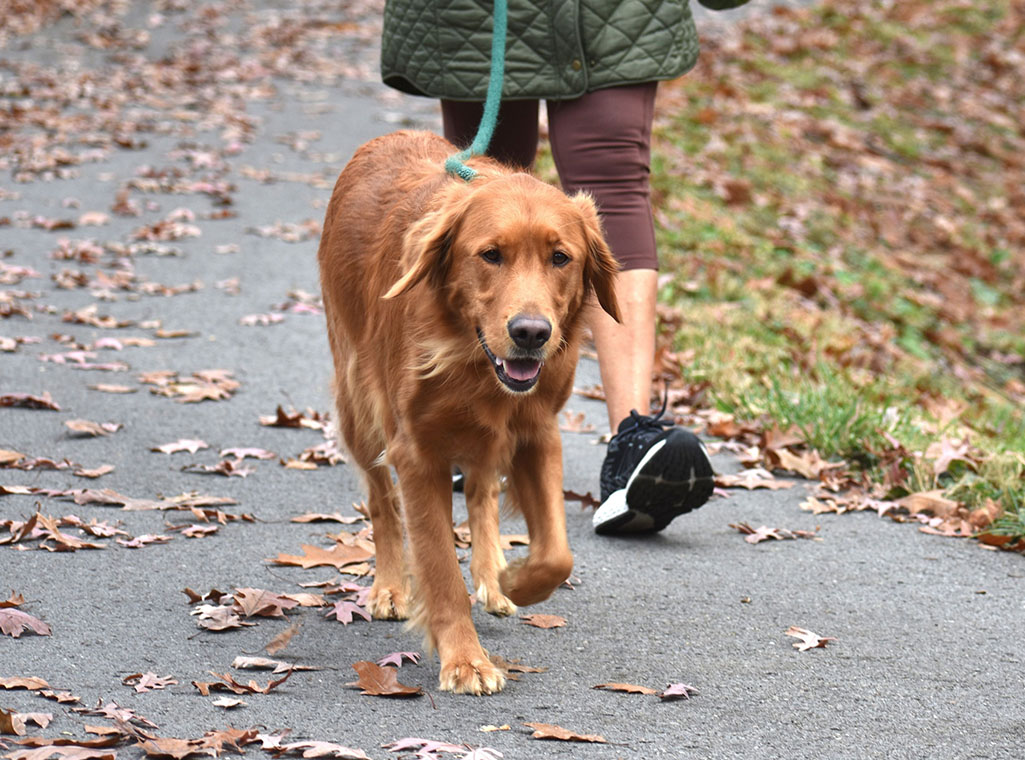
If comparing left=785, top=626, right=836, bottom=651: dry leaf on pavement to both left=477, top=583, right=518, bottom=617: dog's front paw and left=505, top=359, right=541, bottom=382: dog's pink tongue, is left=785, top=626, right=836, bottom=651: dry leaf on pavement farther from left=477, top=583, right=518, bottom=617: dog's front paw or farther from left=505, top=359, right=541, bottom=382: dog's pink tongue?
left=505, top=359, right=541, bottom=382: dog's pink tongue

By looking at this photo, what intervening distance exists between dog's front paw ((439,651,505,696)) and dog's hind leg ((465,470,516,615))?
54 cm

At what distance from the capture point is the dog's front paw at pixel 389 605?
Answer: 11.5 feet

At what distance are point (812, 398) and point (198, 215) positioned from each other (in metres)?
5.82

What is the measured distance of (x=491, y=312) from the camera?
2875mm

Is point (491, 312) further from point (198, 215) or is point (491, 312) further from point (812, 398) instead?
point (198, 215)

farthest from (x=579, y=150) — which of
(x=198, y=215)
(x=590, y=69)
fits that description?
(x=198, y=215)

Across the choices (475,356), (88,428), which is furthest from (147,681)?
(88,428)

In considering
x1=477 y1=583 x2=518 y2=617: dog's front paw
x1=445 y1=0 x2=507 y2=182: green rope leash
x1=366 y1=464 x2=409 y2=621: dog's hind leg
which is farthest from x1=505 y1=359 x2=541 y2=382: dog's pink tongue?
x1=477 y1=583 x2=518 y2=617: dog's front paw

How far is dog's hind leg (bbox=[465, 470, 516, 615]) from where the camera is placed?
3.54 metres

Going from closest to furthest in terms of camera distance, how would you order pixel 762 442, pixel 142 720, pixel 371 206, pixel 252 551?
pixel 142 720, pixel 371 206, pixel 252 551, pixel 762 442

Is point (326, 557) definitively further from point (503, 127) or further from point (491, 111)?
point (503, 127)

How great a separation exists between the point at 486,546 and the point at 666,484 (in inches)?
23.2

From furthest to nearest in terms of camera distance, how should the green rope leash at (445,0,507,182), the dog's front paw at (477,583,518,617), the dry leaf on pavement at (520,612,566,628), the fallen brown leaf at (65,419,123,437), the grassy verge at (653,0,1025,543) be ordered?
1. the grassy verge at (653,0,1025,543)
2. the fallen brown leaf at (65,419,123,437)
3. the dog's front paw at (477,583,518,617)
4. the dry leaf on pavement at (520,612,566,628)
5. the green rope leash at (445,0,507,182)

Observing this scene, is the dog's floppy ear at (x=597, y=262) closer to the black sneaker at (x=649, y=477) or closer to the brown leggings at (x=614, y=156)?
the black sneaker at (x=649, y=477)
